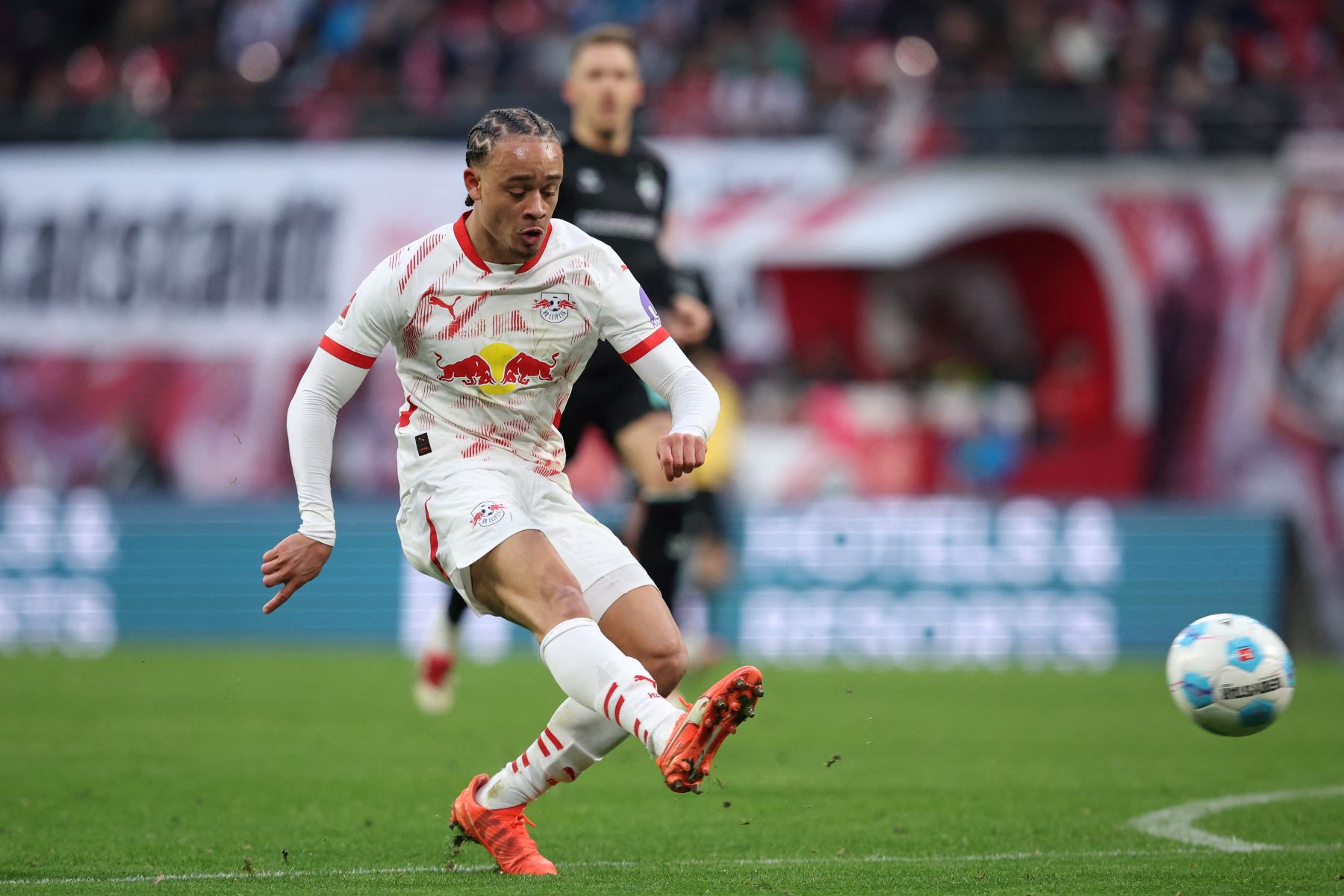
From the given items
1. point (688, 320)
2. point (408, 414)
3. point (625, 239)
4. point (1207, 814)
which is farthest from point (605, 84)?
point (1207, 814)

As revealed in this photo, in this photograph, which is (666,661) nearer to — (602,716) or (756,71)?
(602,716)

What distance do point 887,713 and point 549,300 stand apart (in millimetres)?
5541

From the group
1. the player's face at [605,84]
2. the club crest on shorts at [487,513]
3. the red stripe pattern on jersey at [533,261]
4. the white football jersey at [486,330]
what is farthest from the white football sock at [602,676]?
the player's face at [605,84]

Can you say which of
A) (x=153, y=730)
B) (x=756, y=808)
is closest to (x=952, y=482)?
(x=153, y=730)

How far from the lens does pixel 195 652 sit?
14.6 metres

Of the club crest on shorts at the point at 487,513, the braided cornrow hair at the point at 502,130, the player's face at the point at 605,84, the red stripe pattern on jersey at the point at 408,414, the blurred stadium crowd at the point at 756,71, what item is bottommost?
the club crest on shorts at the point at 487,513

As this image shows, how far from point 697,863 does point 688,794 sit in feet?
5.97

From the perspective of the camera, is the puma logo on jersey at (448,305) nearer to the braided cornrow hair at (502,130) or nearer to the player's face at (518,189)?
the player's face at (518,189)

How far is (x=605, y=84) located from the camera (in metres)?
7.59

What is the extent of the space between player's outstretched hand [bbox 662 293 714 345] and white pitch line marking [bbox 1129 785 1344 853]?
252 centimetres

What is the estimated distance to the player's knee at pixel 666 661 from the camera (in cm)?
518

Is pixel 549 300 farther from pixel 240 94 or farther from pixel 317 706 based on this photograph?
pixel 240 94

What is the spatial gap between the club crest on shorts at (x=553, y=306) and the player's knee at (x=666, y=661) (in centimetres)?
100

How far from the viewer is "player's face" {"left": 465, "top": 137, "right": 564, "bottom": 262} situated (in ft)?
16.3
